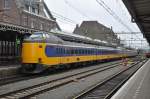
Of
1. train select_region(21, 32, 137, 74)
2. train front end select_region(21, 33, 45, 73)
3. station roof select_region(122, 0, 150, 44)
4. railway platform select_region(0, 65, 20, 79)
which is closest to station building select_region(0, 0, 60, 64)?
train select_region(21, 32, 137, 74)

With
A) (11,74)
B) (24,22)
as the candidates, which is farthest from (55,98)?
(24,22)

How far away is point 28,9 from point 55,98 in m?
47.1

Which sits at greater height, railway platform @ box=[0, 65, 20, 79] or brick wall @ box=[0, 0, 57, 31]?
brick wall @ box=[0, 0, 57, 31]

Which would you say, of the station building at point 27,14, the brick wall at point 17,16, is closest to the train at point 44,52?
the station building at point 27,14

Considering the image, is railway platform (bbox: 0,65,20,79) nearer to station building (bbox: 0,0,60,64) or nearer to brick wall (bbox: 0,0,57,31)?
station building (bbox: 0,0,60,64)

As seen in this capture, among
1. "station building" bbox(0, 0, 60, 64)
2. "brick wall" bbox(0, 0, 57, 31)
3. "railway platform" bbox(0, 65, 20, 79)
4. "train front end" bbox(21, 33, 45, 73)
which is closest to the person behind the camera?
"railway platform" bbox(0, 65, 20, 79)

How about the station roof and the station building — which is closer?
the station roof

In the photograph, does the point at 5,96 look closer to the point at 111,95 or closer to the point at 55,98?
the point at 55,98

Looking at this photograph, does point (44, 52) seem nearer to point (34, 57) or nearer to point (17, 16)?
point (34, 57)

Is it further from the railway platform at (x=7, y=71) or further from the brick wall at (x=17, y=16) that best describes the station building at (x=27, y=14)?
the railway platform at (x=7, y=71)

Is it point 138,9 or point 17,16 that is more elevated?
point 17,16

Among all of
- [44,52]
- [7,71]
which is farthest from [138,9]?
[7,71]

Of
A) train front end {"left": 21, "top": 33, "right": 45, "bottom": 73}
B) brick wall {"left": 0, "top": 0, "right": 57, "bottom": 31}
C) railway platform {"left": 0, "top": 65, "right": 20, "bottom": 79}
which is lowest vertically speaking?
railway platform {"left": 0, "top": 65, "right": 20, "bottom": 79}

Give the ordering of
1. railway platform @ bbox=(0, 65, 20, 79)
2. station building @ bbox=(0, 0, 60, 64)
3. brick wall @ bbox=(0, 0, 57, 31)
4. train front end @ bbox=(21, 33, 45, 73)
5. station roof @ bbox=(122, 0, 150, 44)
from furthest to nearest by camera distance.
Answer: station building @ bbox=(0, 0, 60, 64) → brick wall @ bbox=(0, 0, 57, 31) → train front end @ bbox=(21, 33, 45, 73) → railway platform @ bbox=(0, 65, 20, 79) → station roof @ bbox=(122, 0, 150, 44)
